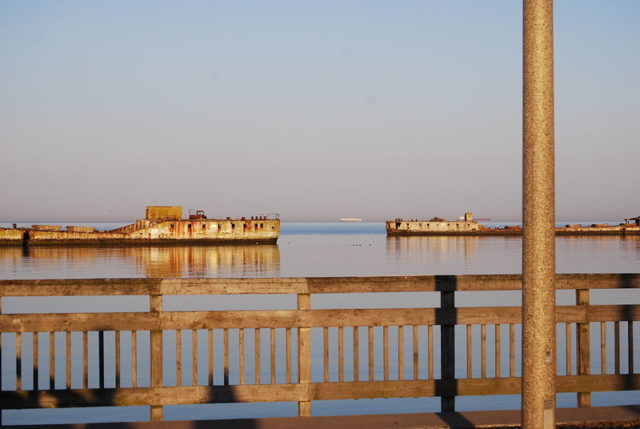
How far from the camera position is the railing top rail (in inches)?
283

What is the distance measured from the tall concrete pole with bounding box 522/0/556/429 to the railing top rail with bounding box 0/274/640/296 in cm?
249

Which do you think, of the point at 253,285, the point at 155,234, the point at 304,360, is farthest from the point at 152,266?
the point at 304,360

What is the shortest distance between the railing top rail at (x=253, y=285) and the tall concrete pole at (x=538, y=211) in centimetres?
249

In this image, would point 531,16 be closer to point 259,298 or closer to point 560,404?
point 560,404

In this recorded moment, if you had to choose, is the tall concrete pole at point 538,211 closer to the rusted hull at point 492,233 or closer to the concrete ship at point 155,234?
the concrete ship at point 155,234

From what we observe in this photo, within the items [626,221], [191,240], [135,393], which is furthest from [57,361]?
[626,221]

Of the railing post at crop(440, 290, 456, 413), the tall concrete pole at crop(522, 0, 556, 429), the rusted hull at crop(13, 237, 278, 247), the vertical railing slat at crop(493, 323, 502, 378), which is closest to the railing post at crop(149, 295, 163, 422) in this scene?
the railing post at crop(440, 290, 456, 413)

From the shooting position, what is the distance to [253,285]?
24.0ft

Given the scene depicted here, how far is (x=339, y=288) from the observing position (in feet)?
24.0

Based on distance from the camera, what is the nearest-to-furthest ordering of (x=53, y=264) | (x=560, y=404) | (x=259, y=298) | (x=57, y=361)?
(x=560, y=404)
(x=57, y=361)
(x=259, y=298)
(x=53, y=264)

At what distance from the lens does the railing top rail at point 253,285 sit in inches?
283

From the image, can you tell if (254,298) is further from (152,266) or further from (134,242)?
(134,242)

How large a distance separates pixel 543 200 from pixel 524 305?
667mm

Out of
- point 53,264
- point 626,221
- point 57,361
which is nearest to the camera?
point 57,361
